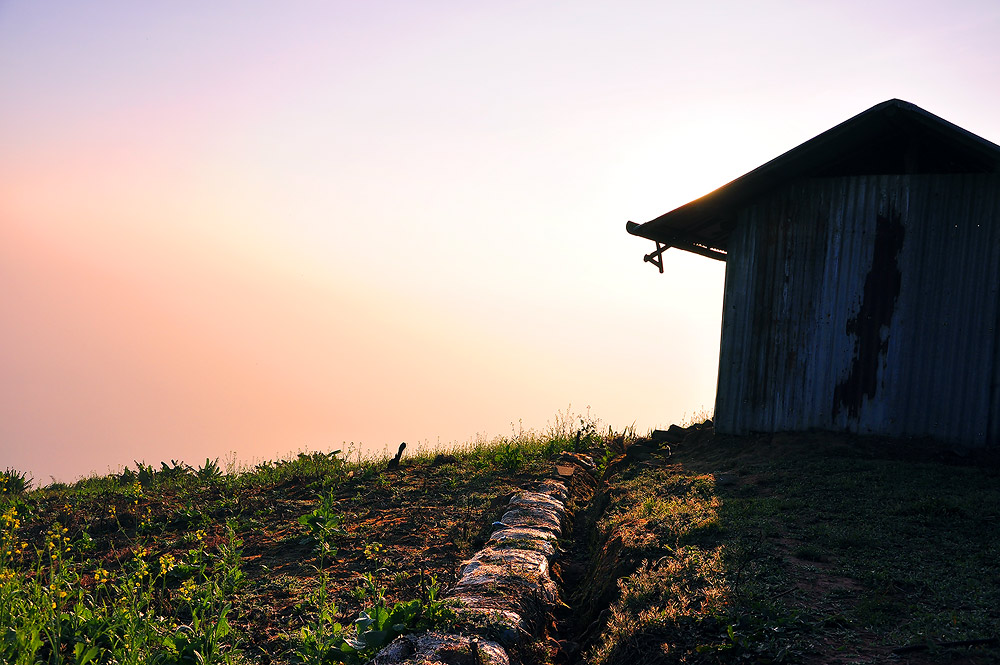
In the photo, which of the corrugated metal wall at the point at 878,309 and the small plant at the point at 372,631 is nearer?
the small plant at the point at 372,631

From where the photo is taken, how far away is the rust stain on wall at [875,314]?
934 centimetres

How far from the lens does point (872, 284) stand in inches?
372

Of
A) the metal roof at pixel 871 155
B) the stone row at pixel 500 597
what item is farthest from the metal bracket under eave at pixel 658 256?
the stone row at pixel 500 597

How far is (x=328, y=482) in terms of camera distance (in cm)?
937

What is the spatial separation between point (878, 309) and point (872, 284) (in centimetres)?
35

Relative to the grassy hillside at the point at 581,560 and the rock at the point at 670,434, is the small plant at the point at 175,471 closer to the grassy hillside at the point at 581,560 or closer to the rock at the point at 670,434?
the grassy hillside at the point at 581,560

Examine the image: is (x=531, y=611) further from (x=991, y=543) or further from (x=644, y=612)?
(x=991, y=543)

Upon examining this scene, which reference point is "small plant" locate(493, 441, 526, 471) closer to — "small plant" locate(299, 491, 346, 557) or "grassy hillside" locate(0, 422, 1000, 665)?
"grassy hillside" locate(0, 422, 1000, 665)

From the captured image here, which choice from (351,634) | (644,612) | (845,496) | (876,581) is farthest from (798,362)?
(351,634)

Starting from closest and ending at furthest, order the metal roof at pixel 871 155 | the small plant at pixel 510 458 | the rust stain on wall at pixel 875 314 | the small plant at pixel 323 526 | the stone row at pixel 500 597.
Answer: the stone row at pixel 500 597, the small plant at pixel 323 526, the metal roof at pixel 871 155, the rust stain on wall at pixel 875 314, the small plant at pixel 510 458

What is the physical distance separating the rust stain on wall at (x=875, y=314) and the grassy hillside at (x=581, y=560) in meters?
0.71

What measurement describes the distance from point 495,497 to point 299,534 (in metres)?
2.31

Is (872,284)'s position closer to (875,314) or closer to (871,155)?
(875,314)

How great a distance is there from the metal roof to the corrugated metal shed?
20 mm
